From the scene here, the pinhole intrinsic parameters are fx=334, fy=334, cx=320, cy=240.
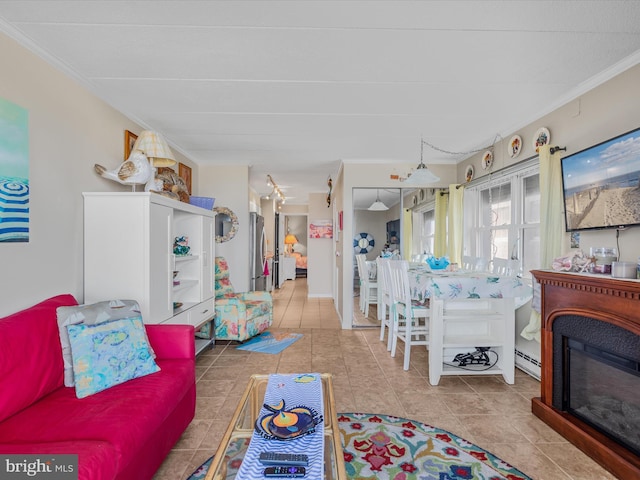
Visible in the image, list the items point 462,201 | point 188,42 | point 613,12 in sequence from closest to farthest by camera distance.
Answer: point 613,12
point 188,42
point 462,201

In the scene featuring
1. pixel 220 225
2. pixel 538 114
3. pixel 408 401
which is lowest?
pixel 408 401

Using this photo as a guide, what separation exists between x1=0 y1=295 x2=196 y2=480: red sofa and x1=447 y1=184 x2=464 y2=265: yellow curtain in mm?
3429

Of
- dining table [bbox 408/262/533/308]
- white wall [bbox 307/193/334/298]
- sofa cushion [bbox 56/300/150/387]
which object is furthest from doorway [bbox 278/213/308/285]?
sofa cushion [bbox 56/300/150/387]

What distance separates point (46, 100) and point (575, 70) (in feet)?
11.2

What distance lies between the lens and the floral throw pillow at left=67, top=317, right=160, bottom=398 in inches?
66.1

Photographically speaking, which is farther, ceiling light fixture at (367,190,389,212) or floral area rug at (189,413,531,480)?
ceiling light fixture at (367,190,389,212)

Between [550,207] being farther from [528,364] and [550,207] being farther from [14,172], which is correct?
[14,172]

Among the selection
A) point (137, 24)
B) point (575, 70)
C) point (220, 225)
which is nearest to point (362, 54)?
point (137, 24)

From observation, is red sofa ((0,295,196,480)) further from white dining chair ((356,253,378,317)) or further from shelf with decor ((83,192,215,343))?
white dining chair ((356,253,378,317))

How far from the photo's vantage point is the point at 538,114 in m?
2.95

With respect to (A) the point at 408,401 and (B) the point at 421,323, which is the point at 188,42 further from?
(B) the point at 421,323

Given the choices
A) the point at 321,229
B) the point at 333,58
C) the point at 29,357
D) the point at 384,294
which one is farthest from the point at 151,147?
the point at 321,229

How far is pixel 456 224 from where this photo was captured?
4230mm

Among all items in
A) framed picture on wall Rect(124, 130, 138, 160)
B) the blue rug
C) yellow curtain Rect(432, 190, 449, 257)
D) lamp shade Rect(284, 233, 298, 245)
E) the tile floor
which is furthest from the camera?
lamp shade Rect(284, 233, 298, 245)
